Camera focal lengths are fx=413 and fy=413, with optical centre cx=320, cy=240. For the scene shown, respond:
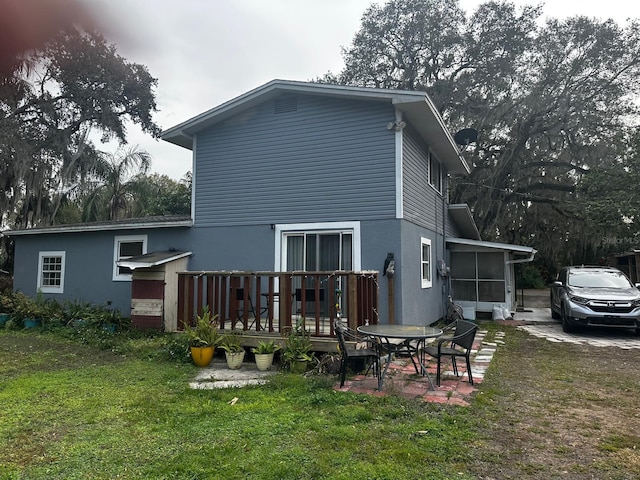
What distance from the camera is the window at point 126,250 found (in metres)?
10.1

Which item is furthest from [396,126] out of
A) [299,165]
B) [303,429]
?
[303,429]

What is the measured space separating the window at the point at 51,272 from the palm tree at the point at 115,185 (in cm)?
709

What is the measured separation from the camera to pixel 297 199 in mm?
8523

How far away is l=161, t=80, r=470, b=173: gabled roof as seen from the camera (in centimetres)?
763

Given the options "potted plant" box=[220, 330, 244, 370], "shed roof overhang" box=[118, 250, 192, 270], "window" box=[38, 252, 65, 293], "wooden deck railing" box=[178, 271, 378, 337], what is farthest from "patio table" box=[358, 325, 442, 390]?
"window" box=[38, 252, 65, 293]

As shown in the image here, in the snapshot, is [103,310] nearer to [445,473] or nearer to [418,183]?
[418,183]

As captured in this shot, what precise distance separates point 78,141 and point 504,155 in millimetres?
18378

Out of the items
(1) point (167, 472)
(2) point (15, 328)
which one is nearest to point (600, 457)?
(1) point (167, 472)

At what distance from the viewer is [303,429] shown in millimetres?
3633

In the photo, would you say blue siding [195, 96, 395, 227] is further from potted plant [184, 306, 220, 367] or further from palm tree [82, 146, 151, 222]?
palm tree [82, 146, 151, 222]

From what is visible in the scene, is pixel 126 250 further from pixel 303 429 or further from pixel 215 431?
pixel 303 429

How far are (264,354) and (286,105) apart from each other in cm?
544

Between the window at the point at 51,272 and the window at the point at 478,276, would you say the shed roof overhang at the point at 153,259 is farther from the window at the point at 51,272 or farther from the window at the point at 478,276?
the window at the point at 478,276

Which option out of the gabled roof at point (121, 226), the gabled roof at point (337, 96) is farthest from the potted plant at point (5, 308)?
the gabled roof at point (337, 96)
